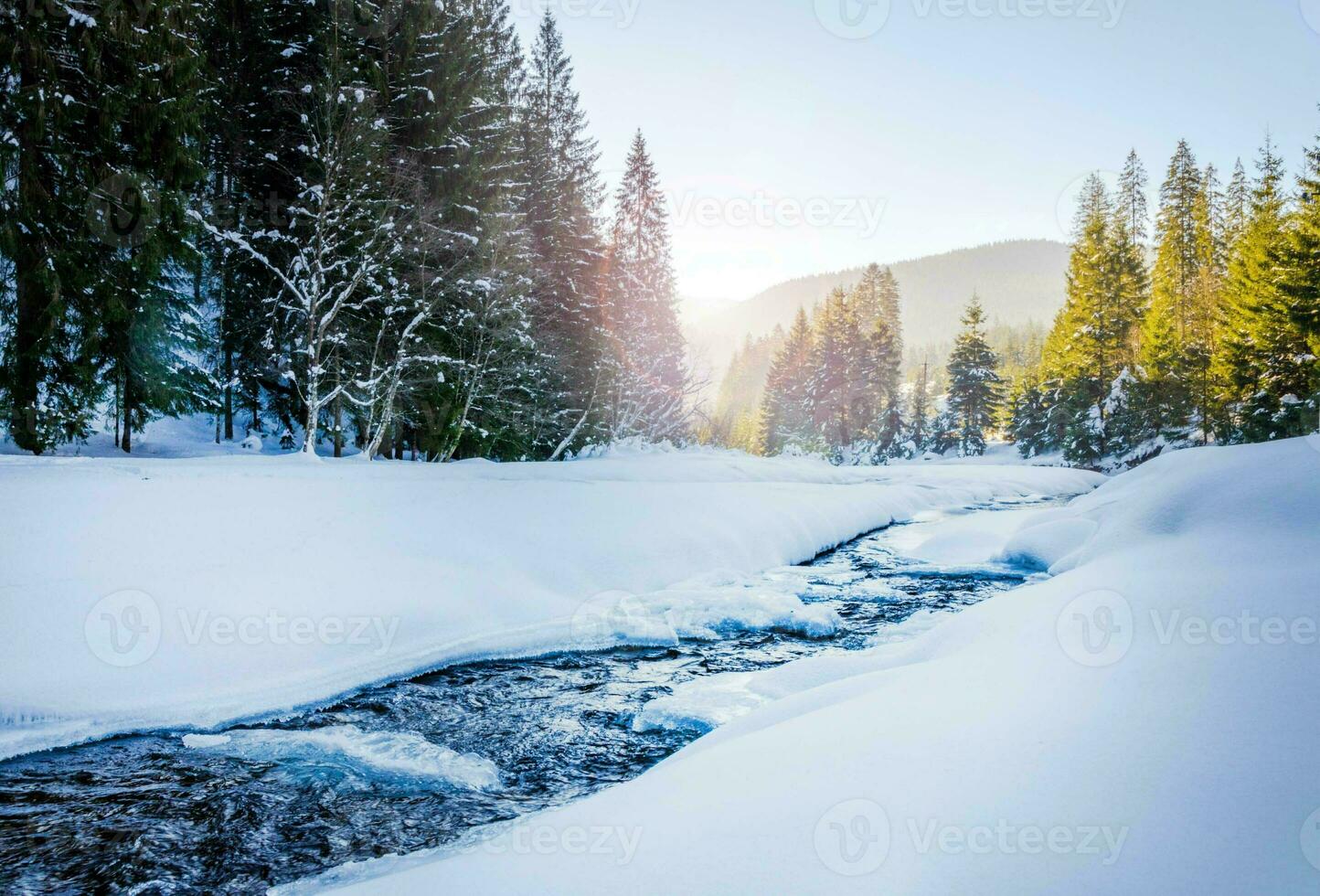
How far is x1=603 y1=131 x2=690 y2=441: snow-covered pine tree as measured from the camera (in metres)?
26.5

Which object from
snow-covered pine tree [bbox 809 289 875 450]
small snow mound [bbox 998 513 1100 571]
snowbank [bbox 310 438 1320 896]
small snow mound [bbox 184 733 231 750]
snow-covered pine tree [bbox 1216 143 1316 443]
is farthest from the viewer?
snow-covered pine tree [bbox 809 289 875 450]

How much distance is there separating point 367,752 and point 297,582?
2347 millimetres

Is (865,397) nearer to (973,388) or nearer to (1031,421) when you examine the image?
(973,388)

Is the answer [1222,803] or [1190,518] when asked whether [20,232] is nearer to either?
[1222,803]

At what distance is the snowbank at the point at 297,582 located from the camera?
15.0ft

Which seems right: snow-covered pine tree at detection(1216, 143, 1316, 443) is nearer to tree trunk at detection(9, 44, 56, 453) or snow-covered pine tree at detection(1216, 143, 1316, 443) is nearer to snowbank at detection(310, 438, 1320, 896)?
snowbank at detection(310, 438, 1320, 896)

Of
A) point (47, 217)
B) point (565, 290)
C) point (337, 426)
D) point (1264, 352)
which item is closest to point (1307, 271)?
point (1264, 352)

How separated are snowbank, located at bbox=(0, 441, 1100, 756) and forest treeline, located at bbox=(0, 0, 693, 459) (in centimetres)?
567

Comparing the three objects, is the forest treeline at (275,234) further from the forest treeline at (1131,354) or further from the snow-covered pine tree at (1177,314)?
the snow-covered pine tree at (1177,314)

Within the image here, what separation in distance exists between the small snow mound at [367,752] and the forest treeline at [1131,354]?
24.6m

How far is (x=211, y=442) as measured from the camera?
677 inches

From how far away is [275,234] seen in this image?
1221cm

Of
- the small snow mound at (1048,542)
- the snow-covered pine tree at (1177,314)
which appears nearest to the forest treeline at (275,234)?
the small snow mound at (1048,542)

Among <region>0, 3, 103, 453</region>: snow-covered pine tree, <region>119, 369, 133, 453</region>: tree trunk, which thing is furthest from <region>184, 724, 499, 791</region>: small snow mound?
<region>119, 369, 133, 453</region>: tree trunk
